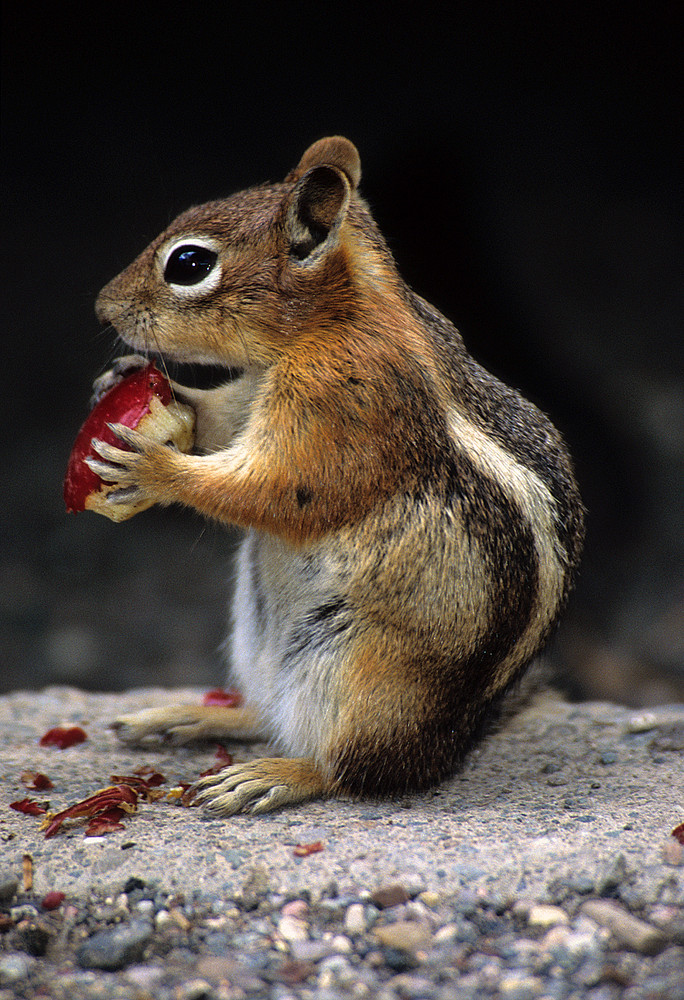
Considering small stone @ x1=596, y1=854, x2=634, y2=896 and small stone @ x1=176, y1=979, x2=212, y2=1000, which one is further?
small stone @ x1=596, y1=854, x2=634, y2=896

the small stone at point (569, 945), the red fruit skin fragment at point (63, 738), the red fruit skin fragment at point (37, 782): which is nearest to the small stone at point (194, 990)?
the small stone at point (569, 945)

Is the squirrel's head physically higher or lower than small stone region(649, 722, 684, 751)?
higher

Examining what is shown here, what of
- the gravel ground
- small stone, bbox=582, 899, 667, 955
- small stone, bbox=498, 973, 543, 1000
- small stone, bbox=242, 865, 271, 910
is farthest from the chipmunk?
small stone, bbox=498, 973, 543, 1000

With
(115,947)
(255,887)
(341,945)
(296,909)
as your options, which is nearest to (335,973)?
(341,945)

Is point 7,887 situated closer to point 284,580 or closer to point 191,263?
point 284,580

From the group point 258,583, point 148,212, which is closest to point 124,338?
point 258,583

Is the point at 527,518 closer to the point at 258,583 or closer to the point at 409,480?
the point at 409,480

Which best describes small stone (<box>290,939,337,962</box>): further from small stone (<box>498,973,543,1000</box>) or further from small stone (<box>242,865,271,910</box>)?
small stone (<box>498,973,543,1000</box>)
